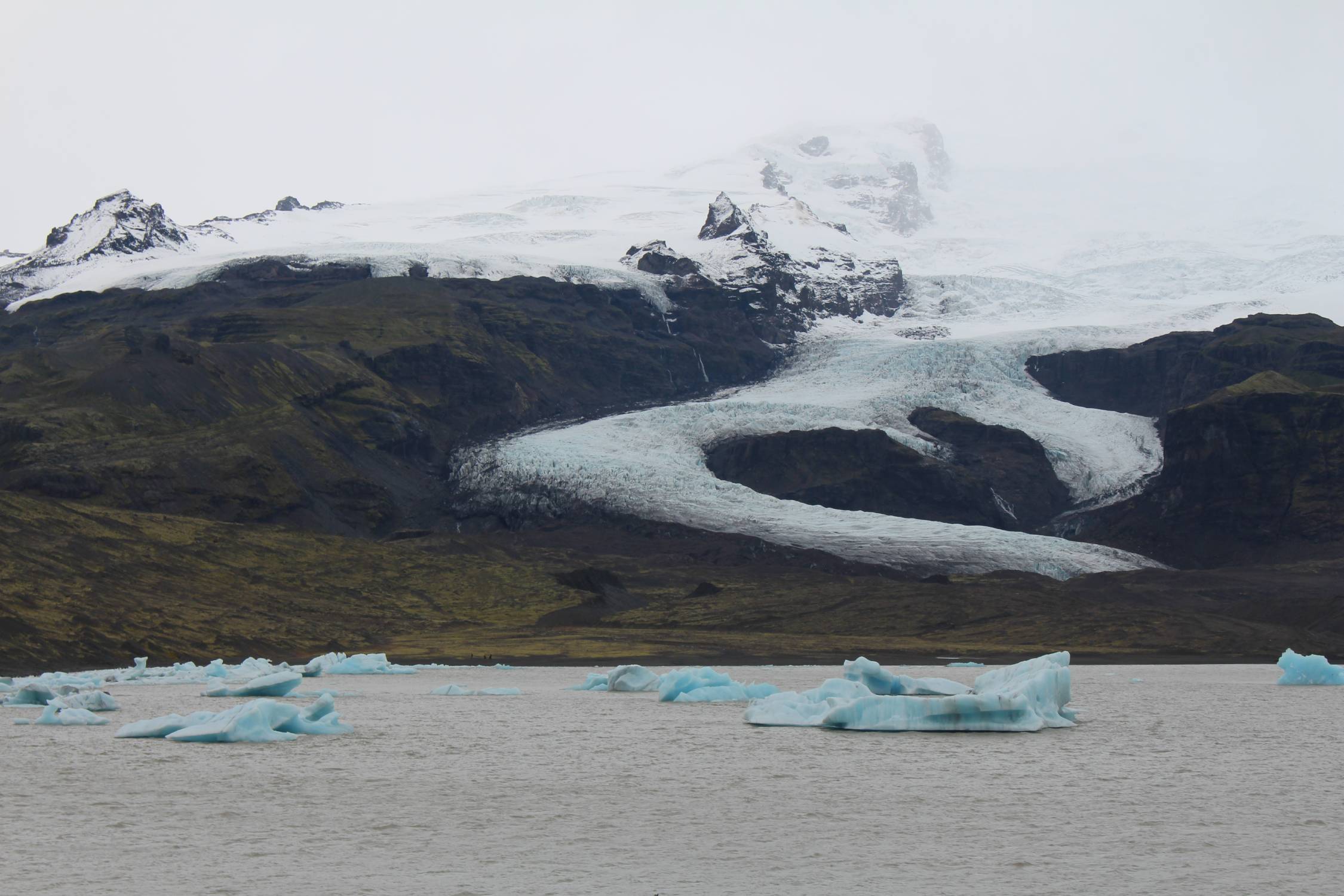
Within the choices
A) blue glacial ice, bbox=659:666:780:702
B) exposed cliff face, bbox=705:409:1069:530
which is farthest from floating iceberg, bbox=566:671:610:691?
exposed cliff face, bbox=705:409:1069:530

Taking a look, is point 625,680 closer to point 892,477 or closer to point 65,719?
point 65,719

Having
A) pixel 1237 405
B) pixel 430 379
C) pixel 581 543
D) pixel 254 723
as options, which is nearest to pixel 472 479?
pixel 581 543

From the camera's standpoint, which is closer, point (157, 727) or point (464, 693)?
point (157, 727)

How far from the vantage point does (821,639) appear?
91.9 metres

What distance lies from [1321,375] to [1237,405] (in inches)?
1227

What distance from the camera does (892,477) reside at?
166000 mm

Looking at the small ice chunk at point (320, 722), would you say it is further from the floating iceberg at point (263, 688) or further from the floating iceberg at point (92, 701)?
the floating iceberg at point (263, 688)

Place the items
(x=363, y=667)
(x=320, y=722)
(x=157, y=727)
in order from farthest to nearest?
(x=363, y=667), (x=320, y=722), (x=157, y=727)

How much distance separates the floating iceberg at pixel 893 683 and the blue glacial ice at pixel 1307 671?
77.0ft

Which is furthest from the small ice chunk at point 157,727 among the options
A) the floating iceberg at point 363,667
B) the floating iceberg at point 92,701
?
the floating iceberg at point 363,667

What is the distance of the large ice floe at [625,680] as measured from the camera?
54.3 meters

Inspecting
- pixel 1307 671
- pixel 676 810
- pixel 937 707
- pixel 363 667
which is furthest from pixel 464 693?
pixel 1307 671

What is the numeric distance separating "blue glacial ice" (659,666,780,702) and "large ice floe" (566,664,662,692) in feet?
11.8

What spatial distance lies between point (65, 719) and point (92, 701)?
14.1 ft
